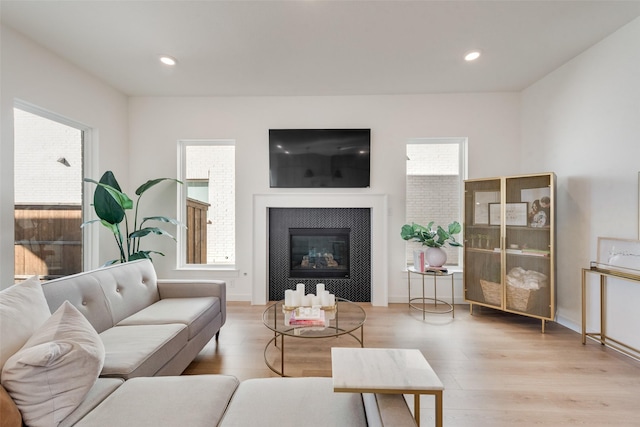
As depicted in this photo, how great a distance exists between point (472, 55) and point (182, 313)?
3.38 metres

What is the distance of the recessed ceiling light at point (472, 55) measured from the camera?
8.27ft

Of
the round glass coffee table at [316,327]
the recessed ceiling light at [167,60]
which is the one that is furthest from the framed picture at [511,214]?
the recessed ceiling light at [167,60]

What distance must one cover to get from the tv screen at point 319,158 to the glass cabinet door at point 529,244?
163 cm

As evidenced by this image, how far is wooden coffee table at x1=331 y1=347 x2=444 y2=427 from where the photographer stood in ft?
2.89

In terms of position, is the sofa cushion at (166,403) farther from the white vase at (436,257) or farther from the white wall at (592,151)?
the white wall at (592,151)

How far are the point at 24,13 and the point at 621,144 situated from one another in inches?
192

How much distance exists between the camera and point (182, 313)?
6.48ft

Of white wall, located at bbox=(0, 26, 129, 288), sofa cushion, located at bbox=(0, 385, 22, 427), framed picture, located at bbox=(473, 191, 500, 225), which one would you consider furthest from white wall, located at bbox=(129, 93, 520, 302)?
sofa cushion, located at bbox=(0, 385, 22, 427)

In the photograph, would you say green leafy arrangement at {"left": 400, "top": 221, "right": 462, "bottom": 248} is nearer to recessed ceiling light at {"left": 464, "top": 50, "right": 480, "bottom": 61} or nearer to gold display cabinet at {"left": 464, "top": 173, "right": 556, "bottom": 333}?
gold display cabinet at {"left": 464, "top": 173, "right": 556, "bottom": 333}

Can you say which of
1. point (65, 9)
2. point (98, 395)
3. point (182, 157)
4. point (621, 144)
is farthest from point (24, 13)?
point (621, 144)

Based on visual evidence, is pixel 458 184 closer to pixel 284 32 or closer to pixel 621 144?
pixel 621 144

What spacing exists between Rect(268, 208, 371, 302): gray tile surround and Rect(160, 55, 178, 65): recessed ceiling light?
1895 mm

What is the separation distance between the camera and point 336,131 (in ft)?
11.3

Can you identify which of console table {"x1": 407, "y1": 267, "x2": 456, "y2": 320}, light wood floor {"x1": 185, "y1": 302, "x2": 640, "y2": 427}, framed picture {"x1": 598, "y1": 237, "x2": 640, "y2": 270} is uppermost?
framed picture {"x1": 598, "y1": 237, "x2": 640, "y2": 270}
